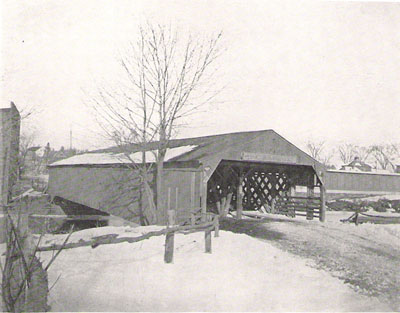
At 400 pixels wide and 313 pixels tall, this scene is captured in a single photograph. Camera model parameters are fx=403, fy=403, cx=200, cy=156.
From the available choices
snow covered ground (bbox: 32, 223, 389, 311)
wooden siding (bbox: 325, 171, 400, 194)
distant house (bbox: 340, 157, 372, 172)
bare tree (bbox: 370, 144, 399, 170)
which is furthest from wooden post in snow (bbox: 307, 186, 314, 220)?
bare tree (bbox: 370, 144, 399, 170)

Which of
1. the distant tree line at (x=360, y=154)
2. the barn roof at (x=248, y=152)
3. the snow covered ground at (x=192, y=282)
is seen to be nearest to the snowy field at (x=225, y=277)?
the snow covered ground at (x=192, y=282)

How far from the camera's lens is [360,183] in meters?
32.1

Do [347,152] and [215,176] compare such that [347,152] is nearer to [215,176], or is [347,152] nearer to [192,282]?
[215,176]

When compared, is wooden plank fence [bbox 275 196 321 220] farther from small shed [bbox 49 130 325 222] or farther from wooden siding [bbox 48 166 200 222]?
wooden siding [bbox 48 166 200 222]

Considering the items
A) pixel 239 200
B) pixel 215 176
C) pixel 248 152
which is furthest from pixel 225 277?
pixel 215 176

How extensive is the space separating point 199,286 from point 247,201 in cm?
1230

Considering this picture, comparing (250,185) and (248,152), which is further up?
(248,152)

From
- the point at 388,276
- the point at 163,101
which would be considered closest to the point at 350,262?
the point at 388,276

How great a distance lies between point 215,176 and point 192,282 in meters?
10.9

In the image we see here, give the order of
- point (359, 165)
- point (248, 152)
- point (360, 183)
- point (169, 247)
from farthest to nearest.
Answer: point (359, 165)
point (360, 183)
point (248, 152)
point (169, 247)

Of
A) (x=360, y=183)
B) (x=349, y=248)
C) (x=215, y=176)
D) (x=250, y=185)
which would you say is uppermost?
(x=215, y=176)

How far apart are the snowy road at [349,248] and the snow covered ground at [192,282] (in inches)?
15.7

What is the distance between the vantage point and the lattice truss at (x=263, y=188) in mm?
17156

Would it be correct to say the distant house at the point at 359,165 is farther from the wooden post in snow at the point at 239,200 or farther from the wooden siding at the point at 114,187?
the wooden post in snow at the point at 239,200
